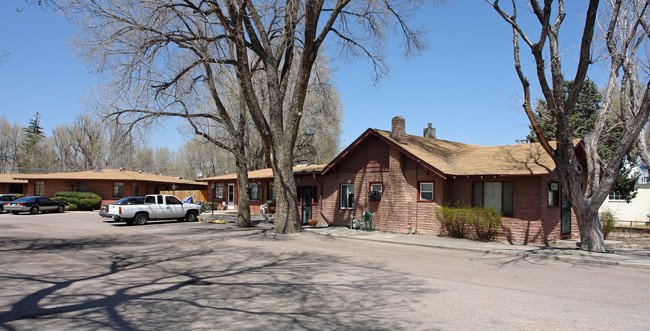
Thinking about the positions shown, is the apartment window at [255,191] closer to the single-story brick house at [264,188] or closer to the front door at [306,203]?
the single-story brick house at [264,188]

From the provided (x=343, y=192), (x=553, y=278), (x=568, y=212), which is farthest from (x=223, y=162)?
(x=553, y=278)

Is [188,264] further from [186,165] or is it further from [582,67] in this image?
[186,165]

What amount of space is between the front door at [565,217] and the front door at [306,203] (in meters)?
13.2

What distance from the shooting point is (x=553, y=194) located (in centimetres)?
1789

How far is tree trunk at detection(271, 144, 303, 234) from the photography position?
2005 centimetres

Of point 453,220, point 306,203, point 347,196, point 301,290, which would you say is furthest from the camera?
point 306,203

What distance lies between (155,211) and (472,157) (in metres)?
17.4

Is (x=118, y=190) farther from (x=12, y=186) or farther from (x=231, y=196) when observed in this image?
(x=12, y=186)

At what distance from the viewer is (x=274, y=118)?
20125 mm

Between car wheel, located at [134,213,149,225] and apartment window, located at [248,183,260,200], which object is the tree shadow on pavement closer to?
car wheel, located at [134,213,149,225]

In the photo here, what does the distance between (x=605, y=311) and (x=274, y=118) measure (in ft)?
49.5

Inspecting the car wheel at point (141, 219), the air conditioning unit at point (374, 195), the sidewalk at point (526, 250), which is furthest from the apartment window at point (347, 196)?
the car wheel at point (141, 219)

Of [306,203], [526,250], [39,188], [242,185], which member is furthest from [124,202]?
[39,188]

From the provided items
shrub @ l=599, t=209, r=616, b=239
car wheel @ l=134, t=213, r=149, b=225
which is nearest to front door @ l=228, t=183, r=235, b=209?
car wheel @ l=134, t=213, r=149, b=225
